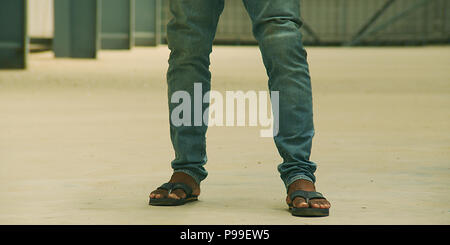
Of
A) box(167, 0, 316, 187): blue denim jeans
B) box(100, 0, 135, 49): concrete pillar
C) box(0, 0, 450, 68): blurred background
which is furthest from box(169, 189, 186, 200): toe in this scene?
box(100, 0, 135, 49): concrete pillar

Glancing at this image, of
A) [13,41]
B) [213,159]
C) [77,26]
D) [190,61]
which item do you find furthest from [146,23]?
[190,61]

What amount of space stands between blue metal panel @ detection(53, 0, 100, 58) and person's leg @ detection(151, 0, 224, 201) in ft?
44.2

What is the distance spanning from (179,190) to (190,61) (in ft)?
1.53

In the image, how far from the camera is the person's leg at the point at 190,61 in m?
3.58

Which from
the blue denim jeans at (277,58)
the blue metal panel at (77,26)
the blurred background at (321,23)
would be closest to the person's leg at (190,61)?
the blue denim jeans at (277,58)

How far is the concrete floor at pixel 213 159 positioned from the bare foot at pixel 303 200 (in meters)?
0.05

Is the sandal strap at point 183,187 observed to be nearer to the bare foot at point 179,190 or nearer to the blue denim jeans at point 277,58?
the bare foot at point 179,190

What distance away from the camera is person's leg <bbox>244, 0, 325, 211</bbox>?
3482mm

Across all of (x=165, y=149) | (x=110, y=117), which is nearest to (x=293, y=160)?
(x=165, y=149)

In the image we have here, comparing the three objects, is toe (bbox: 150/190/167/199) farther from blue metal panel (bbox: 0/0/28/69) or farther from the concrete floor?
blue metal panel (bbox: 0/0/28/69)

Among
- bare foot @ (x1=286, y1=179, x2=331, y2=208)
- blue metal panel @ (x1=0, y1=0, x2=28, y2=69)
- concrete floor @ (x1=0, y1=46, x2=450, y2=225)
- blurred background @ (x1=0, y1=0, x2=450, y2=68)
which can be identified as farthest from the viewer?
blurred background @ (x1=0, y1=0, x2=450, y2=68)

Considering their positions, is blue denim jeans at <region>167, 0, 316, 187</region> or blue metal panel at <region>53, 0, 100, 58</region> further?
blue metal panel at <region>53, 0, 100, 58</region>

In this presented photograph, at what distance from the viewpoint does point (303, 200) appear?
11.2 feet

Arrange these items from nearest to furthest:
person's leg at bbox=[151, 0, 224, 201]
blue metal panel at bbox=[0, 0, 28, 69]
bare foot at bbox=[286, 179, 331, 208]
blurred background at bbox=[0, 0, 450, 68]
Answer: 1. bare foot at bbox=[286, 179, 331, 208]
2. person's leg at bbox=[151, 0, 224, 201]
3. blue metal panel at bbox=[0, 0, 28, 69]
4. blurred background at bbox=[0, 0, 450, 68]
